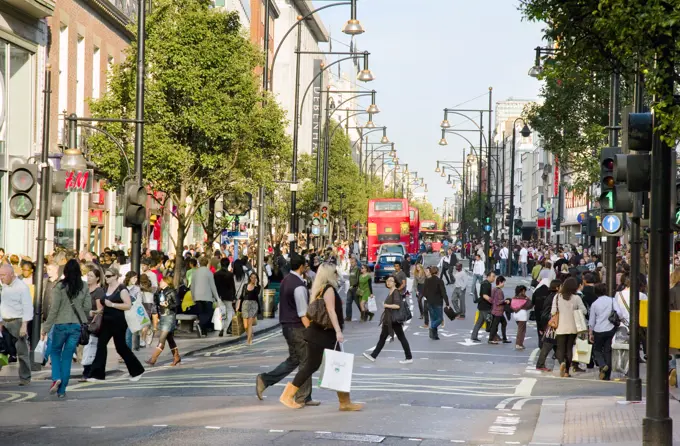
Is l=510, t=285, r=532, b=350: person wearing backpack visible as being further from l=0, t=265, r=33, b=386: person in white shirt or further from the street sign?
l=0, t=265, r=33, b=386: person in white shirt

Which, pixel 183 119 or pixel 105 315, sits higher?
pixel 183 119

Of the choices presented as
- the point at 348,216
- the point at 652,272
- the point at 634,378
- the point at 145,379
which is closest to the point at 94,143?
the point at 145,379

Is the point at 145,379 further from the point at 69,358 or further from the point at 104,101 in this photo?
the point at 104,101

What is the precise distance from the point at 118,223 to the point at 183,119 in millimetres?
14547

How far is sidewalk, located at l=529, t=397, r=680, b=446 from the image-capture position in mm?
12164

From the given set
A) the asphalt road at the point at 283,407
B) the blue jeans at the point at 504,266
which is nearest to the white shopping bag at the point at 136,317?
the asphalt road at the point at 283,407

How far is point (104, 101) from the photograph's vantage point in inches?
1330

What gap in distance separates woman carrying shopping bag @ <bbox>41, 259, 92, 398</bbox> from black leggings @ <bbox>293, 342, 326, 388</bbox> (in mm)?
3039

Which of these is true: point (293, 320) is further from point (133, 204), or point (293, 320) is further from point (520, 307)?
point (520, 307)

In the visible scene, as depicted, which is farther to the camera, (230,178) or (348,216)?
(348,216)

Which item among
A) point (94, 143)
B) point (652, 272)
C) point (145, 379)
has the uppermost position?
point (94, 143)

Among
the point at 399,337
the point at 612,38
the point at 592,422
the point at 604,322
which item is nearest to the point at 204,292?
the point at 399,337

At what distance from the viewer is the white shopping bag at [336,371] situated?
14.1 m

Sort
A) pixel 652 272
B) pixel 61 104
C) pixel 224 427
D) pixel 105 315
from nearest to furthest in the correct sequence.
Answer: pixel 652 272 → pixel 224 427 → pixel 105 315 → pixel 61 104
